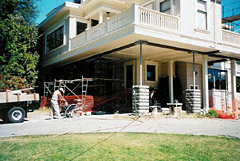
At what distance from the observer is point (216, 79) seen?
20938mm

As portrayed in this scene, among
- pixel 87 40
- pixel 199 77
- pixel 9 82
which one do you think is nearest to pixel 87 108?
pixel 87 40

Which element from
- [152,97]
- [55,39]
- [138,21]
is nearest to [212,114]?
[152,97]

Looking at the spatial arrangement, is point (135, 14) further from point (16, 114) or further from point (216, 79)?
point (216, 79)

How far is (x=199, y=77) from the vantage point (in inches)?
758

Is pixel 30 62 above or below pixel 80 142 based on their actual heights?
above

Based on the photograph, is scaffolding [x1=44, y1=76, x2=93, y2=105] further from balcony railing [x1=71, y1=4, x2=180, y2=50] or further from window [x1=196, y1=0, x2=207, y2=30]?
window [x1=196, y1=0, x2=207, y2=30]

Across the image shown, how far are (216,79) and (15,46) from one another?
53.3ft

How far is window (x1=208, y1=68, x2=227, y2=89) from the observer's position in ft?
67.4

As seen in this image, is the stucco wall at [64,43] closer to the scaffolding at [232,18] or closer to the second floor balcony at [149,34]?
the second floor balcony at [149,34]

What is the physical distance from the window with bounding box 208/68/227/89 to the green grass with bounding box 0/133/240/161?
14431 millimetres

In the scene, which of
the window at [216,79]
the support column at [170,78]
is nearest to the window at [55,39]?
the support column at [170,78]

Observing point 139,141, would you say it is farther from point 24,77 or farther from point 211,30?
point 24,77

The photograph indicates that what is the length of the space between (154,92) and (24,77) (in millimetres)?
9089

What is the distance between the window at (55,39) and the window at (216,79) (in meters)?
12.7
